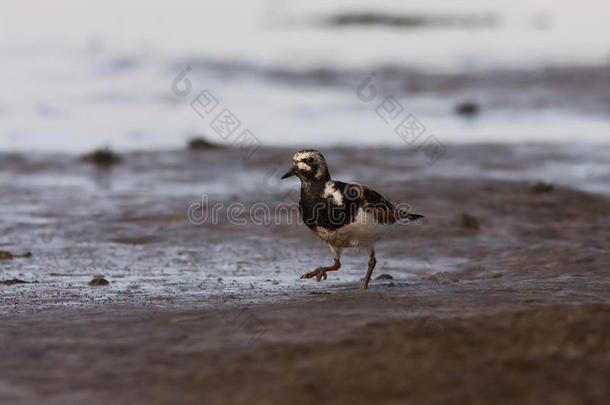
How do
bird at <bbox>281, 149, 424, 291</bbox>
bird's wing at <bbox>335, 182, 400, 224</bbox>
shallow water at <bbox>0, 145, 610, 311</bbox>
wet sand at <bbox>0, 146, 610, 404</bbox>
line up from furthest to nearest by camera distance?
shallow water at <bbox>0, 145, 610, 311</bbox> → bird's wing at <bbox>335, 182, 400, 224</bbox> → bird at <bbox>281, 149, 424, 291</bbox> → wet sand at <bbox>0, 146, 610, 404</bbox>

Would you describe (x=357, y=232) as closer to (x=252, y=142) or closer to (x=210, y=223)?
(x=210, y=223)

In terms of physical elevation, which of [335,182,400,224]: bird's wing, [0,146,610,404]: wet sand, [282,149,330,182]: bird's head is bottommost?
[0,146,610,404]: wet sand

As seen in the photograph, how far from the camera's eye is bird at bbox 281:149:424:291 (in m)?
9.98

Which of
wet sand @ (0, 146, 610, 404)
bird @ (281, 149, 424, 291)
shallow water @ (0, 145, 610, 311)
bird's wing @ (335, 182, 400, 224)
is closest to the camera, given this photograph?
wet sand @ (0, 146, 610, 404)

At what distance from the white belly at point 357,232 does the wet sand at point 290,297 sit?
23.1 inches

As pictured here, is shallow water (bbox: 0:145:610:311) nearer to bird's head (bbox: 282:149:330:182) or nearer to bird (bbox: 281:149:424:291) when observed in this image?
bird (bbox: 281:149:424:291)

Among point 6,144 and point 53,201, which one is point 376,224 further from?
point 6,144

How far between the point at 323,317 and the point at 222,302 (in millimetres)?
1667

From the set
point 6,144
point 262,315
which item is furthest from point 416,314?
point 6,144

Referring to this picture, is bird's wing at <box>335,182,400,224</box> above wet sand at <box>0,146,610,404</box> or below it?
above

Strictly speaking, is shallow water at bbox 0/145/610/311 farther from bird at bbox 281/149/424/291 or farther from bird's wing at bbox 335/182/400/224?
→ bird's wing at bbox 335/182/400/224

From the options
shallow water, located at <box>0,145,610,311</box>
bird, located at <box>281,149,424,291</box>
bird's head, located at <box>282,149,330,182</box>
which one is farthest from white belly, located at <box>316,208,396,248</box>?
shallow water, located at <box>0,145,610,311</box>

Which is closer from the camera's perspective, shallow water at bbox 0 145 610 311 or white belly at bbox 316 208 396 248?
white belly at bbox 316 208 396 248

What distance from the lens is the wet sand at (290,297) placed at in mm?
6297
